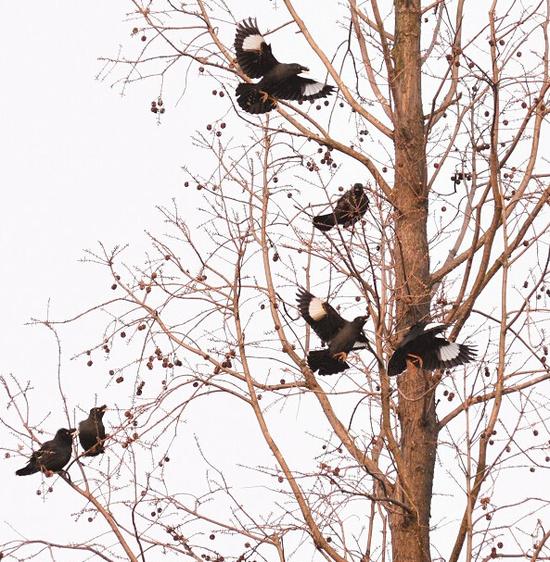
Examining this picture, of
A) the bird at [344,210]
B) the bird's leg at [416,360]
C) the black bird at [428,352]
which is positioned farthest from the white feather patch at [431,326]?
the bird at [344,210]

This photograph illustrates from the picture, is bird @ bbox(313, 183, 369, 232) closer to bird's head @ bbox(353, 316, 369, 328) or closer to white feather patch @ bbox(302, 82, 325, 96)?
white feather patch @ bbox(302, 82, 325, 96)

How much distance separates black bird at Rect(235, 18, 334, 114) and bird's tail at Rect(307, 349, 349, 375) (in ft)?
5.05

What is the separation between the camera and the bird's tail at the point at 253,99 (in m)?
7.07

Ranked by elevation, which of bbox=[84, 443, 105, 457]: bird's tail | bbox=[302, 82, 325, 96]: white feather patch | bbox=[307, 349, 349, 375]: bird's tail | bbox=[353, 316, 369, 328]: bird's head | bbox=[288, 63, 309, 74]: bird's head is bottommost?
bbox=[84, 443, 105, 457]: bird's tail

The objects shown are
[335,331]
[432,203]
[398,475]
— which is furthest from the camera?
[432,203]

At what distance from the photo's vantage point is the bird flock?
6137 millimetres

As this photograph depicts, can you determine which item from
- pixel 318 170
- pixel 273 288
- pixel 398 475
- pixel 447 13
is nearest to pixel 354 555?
pixel 398 475

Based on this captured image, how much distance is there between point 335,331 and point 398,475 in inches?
33.3

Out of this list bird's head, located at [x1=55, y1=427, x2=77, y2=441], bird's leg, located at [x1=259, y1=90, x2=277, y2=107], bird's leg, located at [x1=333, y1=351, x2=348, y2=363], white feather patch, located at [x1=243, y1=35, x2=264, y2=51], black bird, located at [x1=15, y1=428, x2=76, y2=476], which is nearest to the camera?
bird's leg, located at [x1=333, y1=351, x2=348, y2=363]

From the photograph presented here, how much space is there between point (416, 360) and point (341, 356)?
41 cm

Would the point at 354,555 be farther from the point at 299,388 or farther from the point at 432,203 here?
the point at 432,203

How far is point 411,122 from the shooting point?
23.3ft

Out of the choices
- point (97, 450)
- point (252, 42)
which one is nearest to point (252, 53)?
point (252, 42)

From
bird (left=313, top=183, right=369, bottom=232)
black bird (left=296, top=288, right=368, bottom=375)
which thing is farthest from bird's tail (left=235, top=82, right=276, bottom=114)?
black bird (left=296, top=288, right=368, bottom=375)
